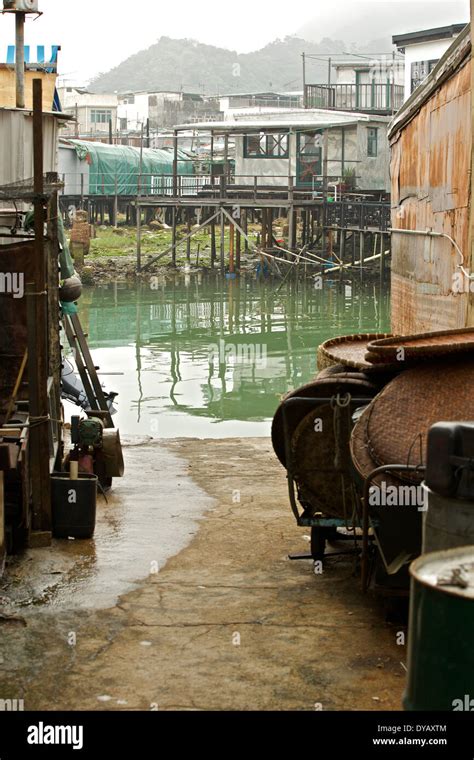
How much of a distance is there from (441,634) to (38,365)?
509 centimetres

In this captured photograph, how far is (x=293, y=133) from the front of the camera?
41812mm

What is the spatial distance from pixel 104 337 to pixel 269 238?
1531 cm

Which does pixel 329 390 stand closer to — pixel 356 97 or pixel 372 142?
pixel 372 142

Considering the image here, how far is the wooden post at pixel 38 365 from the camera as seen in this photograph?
307 inches

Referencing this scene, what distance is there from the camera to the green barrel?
10.6ft

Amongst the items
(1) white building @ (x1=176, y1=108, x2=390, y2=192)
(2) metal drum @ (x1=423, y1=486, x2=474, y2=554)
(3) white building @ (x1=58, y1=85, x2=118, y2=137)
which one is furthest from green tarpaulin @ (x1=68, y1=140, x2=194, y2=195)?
(2) metal drum @ (x1=423, y1=486, x2=474, y2=554)

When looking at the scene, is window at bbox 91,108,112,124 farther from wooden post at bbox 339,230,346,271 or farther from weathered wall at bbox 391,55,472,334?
weathered wall at bbox 391,55,472,334

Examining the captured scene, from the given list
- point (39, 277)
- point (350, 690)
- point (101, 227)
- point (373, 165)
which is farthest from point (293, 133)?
point (350, 690)

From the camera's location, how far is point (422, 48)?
37906 millimetres

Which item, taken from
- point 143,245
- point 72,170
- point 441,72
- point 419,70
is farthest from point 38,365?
point 72,170

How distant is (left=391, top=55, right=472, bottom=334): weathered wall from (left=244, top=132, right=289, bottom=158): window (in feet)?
97.0

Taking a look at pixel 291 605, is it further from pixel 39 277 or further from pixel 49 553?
pixel 39 277

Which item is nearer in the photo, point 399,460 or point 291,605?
point 399,460

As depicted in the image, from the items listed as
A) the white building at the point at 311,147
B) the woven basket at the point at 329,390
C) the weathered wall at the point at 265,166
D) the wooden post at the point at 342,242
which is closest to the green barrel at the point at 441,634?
the woven basket at the point at 329,390
